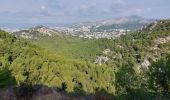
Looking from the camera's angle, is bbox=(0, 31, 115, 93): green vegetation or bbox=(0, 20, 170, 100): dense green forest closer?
bbox=(0, 20, 170, 100): dense green forest

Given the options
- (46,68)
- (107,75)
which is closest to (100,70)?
(107,75)

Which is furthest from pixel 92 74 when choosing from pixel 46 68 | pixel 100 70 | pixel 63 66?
pixel 46 68

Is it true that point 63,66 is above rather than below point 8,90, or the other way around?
below

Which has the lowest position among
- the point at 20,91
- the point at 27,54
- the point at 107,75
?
the point at 107,75

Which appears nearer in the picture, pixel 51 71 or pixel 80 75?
pixel 51 71

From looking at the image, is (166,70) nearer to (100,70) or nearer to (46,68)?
(46,68)

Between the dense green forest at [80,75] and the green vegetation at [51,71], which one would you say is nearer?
the dense green forest at [80,75]

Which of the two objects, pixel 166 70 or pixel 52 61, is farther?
pixel 52 61

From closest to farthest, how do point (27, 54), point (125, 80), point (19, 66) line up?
1. point (125, 80)
2. point (19, 66)
3. point (27, 54)

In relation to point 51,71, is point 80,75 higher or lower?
lower

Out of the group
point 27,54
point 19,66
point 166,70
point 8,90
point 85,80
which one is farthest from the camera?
point 85,80
